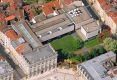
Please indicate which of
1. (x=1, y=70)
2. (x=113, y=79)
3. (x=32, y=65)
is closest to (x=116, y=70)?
(x=113, y=79)

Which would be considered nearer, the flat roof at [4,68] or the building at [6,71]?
the building at [6,71]

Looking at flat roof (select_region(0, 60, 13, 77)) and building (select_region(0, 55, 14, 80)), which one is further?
flat roof (select_region(0, 60, 13, 77))

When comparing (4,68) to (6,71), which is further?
(4,68)

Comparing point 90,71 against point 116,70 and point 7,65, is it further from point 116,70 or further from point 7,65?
point 7,65

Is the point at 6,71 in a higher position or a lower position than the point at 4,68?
lower

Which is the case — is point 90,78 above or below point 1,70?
below

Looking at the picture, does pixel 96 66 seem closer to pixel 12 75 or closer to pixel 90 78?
pixel 90 78

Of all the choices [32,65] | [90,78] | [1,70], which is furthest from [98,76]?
[1,70]

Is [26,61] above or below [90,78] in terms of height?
above

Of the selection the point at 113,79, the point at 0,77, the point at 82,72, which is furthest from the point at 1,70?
the point at 113,79
